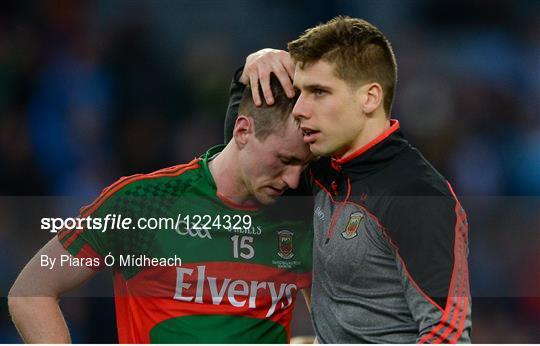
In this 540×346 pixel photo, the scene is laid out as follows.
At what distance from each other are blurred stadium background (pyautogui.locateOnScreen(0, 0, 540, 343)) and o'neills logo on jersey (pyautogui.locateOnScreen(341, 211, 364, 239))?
2.75 metres

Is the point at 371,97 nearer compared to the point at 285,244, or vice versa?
the point at 371,97

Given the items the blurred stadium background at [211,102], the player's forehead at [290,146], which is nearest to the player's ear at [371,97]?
the player's forehead at [290,146]

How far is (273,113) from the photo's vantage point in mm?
2963

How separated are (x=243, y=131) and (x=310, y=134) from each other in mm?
405

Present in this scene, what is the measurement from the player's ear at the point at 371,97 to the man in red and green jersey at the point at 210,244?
0.41 m

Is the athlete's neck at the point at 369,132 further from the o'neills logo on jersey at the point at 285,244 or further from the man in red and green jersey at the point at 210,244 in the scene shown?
the o'neills logo on jersey at the point at 285,244

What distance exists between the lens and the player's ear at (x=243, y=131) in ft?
9.82

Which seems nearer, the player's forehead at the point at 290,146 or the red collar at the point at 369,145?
the red collar at the point at 369,145

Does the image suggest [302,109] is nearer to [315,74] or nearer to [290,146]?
[315,74]

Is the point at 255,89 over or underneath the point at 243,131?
over

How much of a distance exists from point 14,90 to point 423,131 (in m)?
3.21

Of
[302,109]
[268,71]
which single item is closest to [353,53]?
[302,109]

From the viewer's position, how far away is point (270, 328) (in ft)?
10.00

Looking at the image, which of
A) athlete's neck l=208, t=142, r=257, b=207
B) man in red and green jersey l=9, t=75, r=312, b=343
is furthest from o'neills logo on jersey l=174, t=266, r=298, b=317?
athlete's neck l=208, t=142, r=257, b=207
